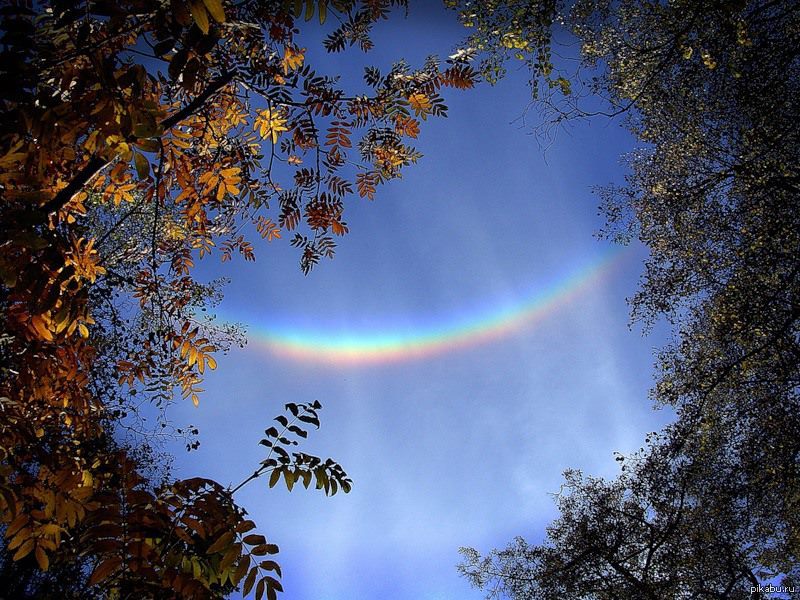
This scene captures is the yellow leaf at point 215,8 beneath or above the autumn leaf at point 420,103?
beneath

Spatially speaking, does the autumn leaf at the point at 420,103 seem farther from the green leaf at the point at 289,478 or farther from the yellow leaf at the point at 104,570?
the yellow leaf at the point at 104,570

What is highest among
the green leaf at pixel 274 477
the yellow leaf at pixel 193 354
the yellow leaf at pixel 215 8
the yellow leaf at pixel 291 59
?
the yellow leaf at pixel 291 59

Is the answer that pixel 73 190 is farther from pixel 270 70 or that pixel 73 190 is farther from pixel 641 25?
pixel 641 25

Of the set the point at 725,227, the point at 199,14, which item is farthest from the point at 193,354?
the point at 725,227

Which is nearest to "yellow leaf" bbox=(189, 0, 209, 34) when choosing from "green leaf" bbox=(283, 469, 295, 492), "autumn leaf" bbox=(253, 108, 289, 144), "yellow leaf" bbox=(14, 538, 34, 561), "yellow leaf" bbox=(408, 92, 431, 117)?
"green leaf" bbox=(283, 469, 295, 492)

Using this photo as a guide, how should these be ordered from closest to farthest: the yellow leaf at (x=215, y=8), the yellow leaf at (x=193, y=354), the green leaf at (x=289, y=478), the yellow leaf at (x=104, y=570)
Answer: the yellow leaf at (x=215, y=8) < the yellow leaf at (x=104, y=570) < the green leaf at (x=289, y=478) < the yellow leaf at (x=193, y=354)

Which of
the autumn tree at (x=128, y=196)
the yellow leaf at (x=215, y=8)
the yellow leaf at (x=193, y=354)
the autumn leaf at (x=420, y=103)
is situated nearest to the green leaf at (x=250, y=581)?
the autumn tree at (x=128, y=196)

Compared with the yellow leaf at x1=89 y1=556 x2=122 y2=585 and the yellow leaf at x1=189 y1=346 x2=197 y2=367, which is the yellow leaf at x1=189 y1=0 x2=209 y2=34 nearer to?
the yellow leaf at x1=89 y1=556 x2=122 y2=585

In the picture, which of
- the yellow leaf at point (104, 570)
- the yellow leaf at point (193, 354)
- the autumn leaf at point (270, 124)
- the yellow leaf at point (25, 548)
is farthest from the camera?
the autumn leaf at point (270, 124)

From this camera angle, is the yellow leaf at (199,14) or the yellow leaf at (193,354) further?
the yellow leaf at (193,354)

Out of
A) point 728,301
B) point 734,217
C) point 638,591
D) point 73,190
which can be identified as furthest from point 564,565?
point 73,190

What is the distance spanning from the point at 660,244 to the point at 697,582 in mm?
11535

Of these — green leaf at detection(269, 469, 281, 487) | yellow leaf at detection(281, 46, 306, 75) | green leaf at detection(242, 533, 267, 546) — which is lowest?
green leaf at detection(242, 533, 267, 546)

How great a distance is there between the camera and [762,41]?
24.0 feet
